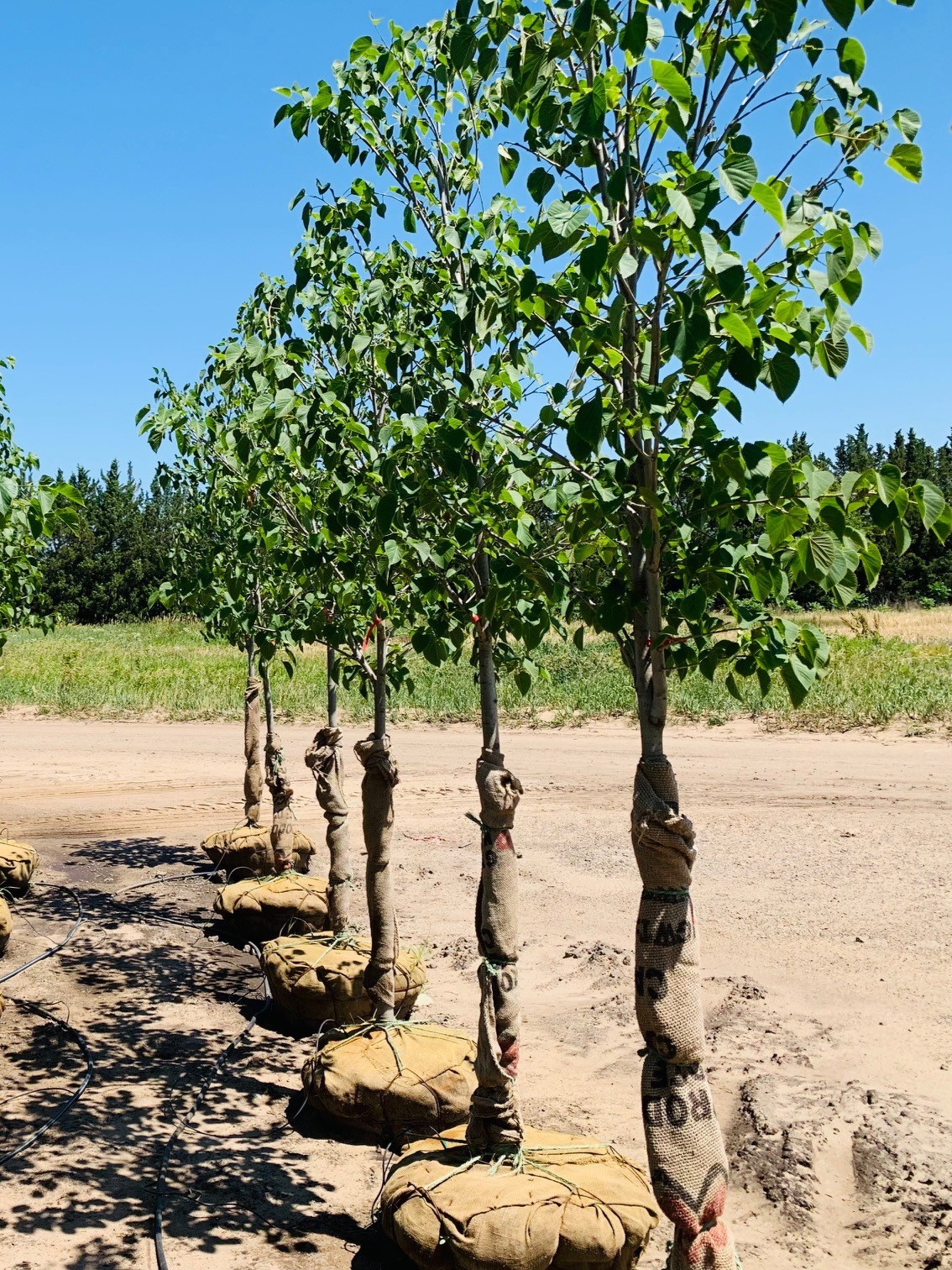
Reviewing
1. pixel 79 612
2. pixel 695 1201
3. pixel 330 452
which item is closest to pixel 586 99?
pixel 330 452

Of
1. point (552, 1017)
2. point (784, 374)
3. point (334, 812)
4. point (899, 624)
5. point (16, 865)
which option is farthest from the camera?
point (899, 624)

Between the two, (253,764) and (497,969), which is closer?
(497,969)

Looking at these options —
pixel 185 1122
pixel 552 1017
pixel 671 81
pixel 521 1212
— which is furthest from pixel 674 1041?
pixel 552 1017

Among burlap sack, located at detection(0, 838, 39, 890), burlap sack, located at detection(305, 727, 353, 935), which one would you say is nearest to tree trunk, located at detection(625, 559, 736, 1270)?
burlap sack, located at detection(305, 727, 353, 935)

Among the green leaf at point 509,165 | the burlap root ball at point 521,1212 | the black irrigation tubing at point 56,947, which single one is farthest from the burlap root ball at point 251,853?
the green leaf at point 509,165

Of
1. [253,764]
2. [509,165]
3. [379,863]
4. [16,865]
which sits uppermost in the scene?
[509,165]

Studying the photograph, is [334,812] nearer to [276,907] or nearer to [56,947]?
[276,907]

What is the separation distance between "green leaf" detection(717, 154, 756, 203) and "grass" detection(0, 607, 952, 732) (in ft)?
48.4

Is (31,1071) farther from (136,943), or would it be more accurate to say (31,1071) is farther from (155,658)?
(155,658)

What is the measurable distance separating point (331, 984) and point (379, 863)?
4.56 ft

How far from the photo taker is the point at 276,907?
409 inches

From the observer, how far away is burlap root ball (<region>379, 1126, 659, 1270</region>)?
16.3ft

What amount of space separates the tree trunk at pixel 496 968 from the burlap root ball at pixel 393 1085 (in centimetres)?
125

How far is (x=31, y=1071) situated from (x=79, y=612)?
53506 millimetres
